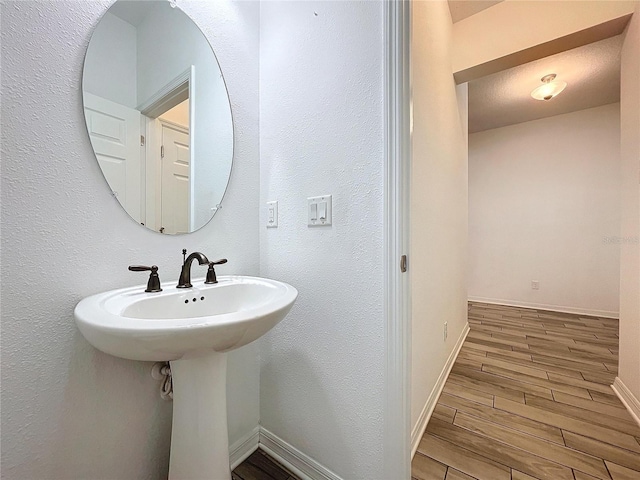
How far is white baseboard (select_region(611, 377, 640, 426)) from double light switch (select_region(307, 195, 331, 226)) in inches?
76.3

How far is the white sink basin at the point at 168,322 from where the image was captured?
0.53 meters

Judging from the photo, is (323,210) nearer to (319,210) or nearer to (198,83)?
(319,210)

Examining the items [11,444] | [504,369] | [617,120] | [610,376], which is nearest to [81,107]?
[11,444]

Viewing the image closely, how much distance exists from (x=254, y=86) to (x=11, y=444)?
1.38 metres

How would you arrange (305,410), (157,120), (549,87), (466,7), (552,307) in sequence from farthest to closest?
(552,307), (549,87), (466,7), (305,410), (157,120)

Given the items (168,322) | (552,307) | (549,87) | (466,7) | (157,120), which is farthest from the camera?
(552,307)

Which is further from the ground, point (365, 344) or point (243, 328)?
point (243, 328)

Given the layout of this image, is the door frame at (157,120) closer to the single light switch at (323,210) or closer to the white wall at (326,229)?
the white wall at (326,229)

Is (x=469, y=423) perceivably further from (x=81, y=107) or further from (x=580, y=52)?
(x=580, y=52)

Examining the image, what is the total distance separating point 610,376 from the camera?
1802mm

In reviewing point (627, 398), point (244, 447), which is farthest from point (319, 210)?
point (627, 398)

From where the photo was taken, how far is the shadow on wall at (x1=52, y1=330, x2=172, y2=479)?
0.73 metres

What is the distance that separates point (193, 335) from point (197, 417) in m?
0.42

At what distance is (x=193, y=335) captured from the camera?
540mm
